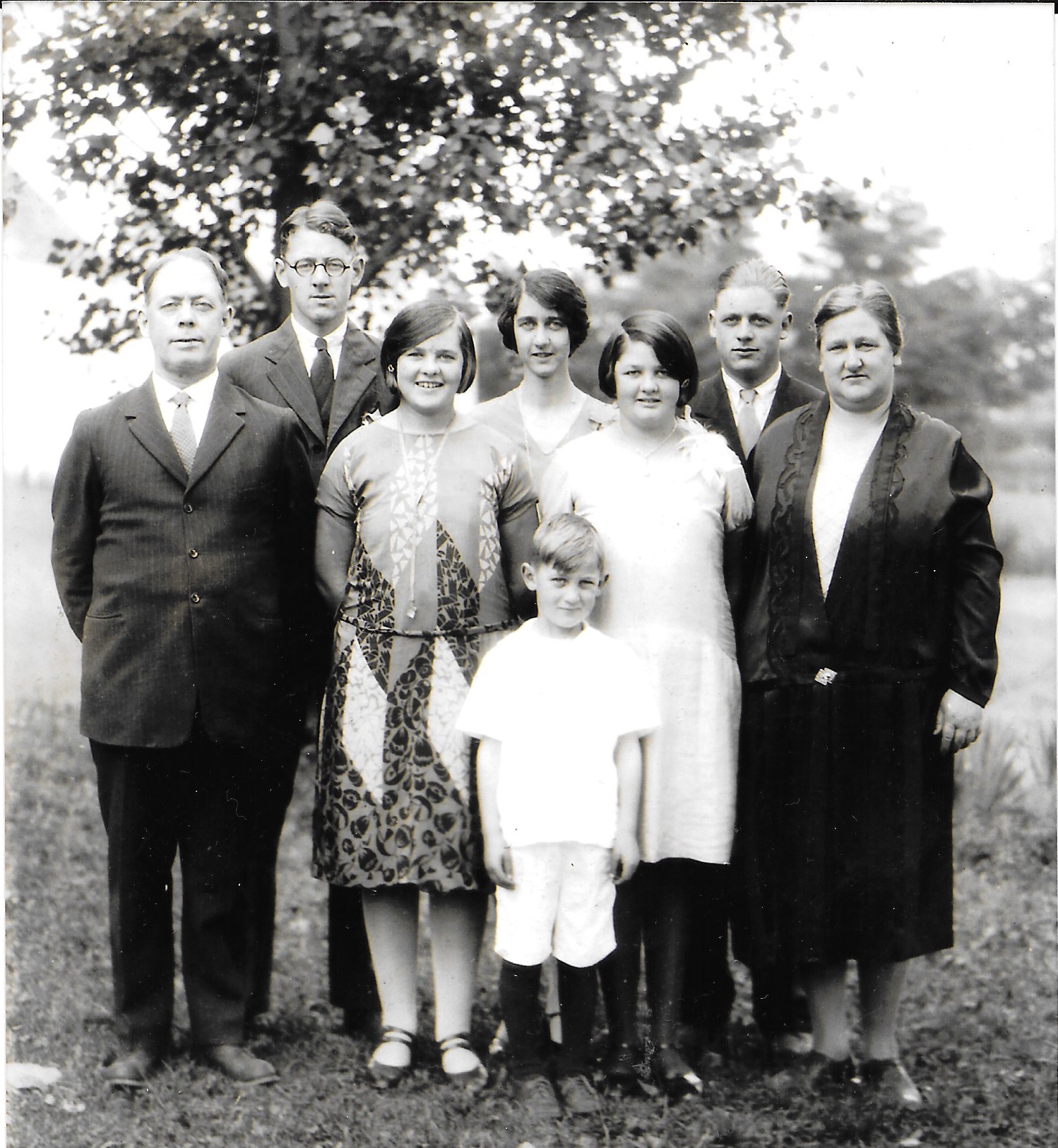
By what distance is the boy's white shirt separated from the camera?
10.5 ft

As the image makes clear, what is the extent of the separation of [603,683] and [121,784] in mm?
1338

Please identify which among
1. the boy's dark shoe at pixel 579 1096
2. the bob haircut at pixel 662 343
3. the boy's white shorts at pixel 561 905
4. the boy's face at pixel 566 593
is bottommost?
the boy's dark shoe at pixel 579 1096

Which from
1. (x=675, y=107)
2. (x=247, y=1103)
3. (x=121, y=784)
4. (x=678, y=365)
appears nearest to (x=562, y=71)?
(x=675, y=107)

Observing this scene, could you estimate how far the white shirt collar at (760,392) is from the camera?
3785 mm

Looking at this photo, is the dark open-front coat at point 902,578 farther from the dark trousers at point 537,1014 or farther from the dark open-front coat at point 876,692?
the dark trousers at point 537,1014

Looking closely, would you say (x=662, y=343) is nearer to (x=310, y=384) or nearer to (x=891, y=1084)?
(x=310, y=384)

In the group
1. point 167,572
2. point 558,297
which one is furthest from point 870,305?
point 167,572

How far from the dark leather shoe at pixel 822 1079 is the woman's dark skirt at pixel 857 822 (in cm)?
37

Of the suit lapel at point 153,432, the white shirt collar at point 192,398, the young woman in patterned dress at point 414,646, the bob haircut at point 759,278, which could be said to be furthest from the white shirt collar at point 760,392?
the suit lapel at point 153,432

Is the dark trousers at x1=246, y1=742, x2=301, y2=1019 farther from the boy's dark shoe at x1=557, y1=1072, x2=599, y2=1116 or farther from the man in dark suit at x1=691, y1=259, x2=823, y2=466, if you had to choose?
the man in dark suit at x1=691, y1=259, x2=823, y2=466

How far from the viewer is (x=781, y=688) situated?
3.38 m

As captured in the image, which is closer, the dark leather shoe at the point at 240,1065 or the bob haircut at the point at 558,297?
the dark leather shoe at the point at 240,1065

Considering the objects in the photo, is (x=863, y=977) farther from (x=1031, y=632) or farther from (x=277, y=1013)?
(x=1031, y=632)

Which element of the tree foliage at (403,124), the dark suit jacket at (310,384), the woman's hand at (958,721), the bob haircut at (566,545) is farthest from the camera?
the tree foliage at (403,124)
